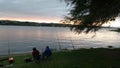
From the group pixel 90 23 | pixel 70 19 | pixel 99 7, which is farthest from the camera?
pixel 70 19

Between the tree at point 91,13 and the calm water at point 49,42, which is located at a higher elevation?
the tree at point 91,13

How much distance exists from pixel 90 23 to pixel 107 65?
17.8 ft

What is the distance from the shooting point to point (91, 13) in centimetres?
1816

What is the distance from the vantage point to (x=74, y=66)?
15.3 metres

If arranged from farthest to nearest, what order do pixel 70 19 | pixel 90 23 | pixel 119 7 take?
pixel 70 19, pixel 90 23, pixel 119 7

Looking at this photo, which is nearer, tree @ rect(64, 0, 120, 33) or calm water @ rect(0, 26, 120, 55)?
tree @ rect(64, 0, 120, 33)

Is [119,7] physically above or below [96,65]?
above

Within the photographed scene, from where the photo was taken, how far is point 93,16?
17859 millimetres

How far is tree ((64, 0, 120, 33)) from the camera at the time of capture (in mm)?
15516

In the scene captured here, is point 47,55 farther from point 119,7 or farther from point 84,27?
point 119,7

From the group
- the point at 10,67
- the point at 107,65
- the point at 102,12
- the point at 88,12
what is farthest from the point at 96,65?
the point at 10,67

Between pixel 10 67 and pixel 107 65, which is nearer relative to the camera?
pixel 107 65

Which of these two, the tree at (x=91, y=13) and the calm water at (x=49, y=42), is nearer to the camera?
the tree at (x=91, y=13)

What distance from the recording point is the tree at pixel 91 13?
50.9ft
